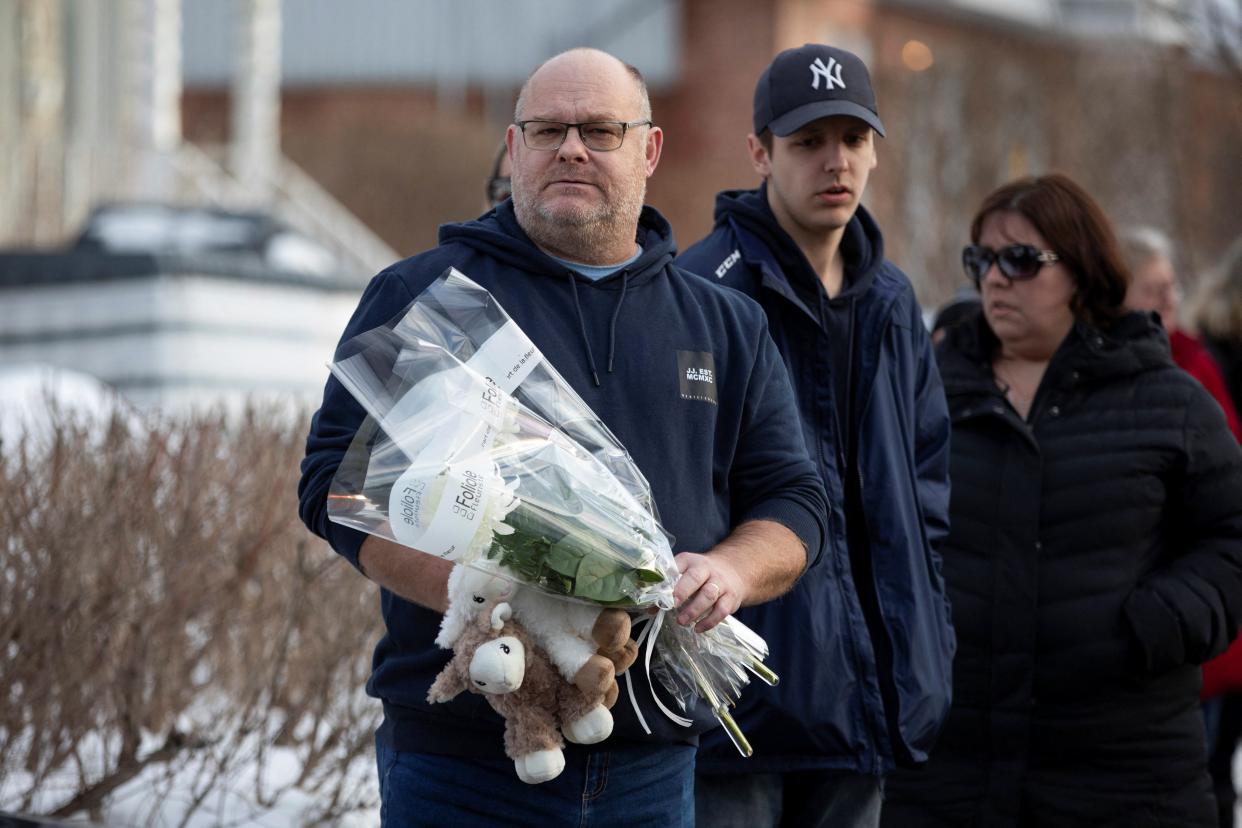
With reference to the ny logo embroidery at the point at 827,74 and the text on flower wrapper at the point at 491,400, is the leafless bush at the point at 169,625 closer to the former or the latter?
the ny logo embroidery at the point at 827,74

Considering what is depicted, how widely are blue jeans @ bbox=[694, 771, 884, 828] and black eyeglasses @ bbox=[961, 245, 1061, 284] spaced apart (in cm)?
157

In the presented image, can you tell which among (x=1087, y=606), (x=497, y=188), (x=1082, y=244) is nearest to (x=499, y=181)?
(x=497, y=188)

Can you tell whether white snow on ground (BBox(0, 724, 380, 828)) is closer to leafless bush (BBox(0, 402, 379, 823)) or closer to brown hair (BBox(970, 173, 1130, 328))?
leafless bush (BBox(0, 402, 379, 823))

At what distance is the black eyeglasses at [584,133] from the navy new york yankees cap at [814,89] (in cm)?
90

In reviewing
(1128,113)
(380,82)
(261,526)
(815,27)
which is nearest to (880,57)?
(1128,113)

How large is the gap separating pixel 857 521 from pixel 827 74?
3.48 feet

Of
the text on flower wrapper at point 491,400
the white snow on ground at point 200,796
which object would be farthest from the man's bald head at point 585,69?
the white snow on ground at point 200,796

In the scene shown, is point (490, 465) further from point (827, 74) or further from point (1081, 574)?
point (1081, 574)

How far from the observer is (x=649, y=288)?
3396 mm

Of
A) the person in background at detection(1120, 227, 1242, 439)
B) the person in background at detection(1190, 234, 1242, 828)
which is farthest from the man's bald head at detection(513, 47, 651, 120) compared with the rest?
the person in background at detection(1190, 234, 1242, 828)

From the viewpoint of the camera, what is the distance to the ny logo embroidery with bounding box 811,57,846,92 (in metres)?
4.12

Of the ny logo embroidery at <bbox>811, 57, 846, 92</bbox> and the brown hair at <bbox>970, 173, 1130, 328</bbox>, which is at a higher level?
the ny logo embroidery at <bbox>811, 57, 846, 92</bbox>

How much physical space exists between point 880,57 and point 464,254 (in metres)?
20.5

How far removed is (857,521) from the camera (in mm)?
4070
